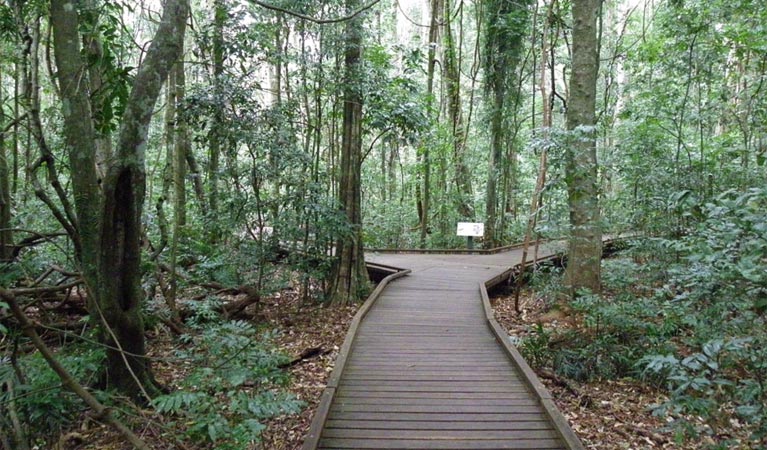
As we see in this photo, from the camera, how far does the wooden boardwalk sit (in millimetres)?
3646

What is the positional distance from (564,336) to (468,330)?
1165 millimetres

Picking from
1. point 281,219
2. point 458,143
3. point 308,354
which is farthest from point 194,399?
point 458,143

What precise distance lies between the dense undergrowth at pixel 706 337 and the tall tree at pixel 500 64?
7311 millimetres

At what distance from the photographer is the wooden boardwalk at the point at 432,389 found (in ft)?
12.0

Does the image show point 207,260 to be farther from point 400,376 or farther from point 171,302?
point 400,376

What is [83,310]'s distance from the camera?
6691mm

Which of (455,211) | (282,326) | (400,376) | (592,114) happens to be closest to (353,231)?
(282,326)

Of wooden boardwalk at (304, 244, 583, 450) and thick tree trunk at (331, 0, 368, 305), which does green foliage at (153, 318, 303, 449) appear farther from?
thick tree trunk at (331, 0, 368, 305)

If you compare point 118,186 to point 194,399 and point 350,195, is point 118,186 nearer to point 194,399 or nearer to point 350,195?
point 194,399

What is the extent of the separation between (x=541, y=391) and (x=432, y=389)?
98 centimetres

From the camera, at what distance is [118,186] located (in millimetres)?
3551

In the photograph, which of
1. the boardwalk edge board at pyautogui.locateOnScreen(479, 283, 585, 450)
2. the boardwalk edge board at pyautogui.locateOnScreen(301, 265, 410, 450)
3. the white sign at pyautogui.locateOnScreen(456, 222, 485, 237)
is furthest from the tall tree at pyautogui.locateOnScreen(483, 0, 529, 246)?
the boardwalk edge board at pyautogui.locateOnScreen(301, 265, 410, 450)

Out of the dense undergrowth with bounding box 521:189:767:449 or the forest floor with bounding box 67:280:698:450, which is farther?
the forest floor with bounding box 67:280:698:450

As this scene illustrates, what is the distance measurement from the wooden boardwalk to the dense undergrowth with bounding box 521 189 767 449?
80 cm
